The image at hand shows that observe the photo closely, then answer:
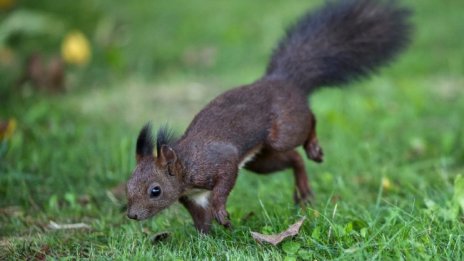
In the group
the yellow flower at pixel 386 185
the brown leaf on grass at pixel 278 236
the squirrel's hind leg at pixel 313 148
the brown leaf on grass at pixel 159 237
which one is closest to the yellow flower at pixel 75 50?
the squirrel's hind leg at pixel 313 148

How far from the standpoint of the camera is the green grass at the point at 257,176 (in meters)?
3.97

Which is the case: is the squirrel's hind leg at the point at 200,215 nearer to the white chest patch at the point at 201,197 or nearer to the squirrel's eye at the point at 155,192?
the white chest patch at the point at 201,197

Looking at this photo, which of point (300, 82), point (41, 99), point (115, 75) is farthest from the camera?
point (115, 75)

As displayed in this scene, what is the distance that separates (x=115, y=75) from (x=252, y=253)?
523 cm

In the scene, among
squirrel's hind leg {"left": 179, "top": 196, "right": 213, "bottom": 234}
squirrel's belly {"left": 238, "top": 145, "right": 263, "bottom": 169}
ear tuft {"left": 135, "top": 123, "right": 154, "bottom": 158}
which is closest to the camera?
ear tuft {"left": 135, "top": 123, "right": 154, "bottom": 158}

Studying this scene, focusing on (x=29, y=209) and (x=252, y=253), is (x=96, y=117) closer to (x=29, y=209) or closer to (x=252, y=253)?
(x=29, y=209)

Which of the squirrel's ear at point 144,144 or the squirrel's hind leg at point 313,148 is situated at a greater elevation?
the squirrel's ear at point 144,144

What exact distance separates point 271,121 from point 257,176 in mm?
1288

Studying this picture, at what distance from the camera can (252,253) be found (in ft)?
12.8

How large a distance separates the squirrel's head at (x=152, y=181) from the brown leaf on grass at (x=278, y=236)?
503 mm

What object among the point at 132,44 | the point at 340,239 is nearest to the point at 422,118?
the point at 340,239

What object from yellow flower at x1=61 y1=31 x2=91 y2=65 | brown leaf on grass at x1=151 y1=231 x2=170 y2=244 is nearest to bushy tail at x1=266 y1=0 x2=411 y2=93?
brown leaf on grass at x1=151 y1=231 x2=170 y2=244

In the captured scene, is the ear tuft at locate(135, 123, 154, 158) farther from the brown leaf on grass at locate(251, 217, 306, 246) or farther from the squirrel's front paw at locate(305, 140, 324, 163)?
the squirrel's front paw at locate(305, 140, 324, 163)

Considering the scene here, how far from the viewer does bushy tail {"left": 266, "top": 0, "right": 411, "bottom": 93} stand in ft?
16.4
